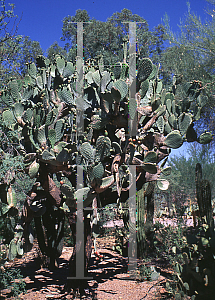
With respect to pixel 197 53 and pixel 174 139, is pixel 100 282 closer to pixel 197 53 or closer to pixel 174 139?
pixel 174 139

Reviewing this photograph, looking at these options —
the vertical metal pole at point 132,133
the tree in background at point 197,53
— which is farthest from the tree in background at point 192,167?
the vertical metal pole at point 132,133

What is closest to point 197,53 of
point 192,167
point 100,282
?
point 192,167

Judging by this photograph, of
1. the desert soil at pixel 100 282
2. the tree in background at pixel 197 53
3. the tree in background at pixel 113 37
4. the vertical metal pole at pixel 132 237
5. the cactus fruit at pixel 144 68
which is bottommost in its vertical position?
the desert soil at pixel 100 282

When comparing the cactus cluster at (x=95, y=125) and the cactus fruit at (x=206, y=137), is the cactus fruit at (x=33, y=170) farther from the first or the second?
the cactus fruit at (x=206, y=137)

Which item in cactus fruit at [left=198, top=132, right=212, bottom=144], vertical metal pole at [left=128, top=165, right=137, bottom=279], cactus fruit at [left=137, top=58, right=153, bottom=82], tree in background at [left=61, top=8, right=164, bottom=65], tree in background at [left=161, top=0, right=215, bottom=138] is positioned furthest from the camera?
tree in background at [left=61, top=8, right=164, bottom=65]

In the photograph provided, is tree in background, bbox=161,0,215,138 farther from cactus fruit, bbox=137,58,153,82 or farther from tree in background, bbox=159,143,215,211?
cactus fruit, bbox=137,58,153,82

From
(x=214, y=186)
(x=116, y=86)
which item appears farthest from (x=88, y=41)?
(x=116, y=86)

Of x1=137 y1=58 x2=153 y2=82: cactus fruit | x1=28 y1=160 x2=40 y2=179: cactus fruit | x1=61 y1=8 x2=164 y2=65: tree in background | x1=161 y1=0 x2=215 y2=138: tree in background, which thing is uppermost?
x1=61 y1=8 x2=164 y2=65: tree in background

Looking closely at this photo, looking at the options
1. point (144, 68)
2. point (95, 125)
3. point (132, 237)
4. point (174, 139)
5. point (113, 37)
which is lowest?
point (132, 237)

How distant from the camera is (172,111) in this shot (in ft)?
13.2

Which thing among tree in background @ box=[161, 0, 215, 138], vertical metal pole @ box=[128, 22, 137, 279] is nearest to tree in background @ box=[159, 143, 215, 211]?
tree in background @ box=[161, 0, 215, 138]

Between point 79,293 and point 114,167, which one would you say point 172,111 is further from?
point 79,293

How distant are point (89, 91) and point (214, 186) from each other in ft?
30.2

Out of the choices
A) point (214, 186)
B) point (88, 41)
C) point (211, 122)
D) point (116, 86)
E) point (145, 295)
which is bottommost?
point (145, 295)
